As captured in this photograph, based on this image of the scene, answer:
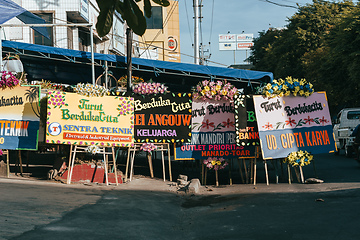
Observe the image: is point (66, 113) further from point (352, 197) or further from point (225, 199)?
point (352, 197)

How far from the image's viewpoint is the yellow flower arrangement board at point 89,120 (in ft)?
38.4

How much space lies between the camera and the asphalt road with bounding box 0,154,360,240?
6363 mm

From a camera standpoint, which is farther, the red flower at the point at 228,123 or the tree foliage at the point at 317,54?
the tree foliage at the point at 317,54

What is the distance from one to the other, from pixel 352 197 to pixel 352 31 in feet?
68.8

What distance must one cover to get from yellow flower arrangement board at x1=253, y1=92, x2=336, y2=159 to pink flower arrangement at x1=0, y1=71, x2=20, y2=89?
6583 millimetres

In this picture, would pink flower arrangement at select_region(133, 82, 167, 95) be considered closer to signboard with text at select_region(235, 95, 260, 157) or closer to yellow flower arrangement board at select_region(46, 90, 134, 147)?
yellow flower arrangement board at select_region(46, 90, 134, 147)

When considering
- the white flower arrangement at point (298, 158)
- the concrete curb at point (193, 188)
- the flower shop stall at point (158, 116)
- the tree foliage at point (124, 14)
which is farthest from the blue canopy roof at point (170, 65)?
the tree foliage at point (124, 14)

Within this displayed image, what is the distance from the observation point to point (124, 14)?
11.2ft

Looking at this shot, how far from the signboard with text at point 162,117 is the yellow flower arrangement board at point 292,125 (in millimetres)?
1995

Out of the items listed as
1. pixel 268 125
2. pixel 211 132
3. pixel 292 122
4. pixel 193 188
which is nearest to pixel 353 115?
pixel 292 122

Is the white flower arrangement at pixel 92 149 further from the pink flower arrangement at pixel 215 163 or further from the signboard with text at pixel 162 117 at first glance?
the pink flower arrangement at pixel 215 163

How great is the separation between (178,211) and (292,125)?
5.02 meters

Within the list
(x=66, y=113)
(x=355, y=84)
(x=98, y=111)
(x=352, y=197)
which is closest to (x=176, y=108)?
(x=98, y=111)

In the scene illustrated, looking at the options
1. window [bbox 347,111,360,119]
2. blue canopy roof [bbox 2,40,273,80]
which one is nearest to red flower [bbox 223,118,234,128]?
blue canopy roof [bbox 2,40,273,80]
